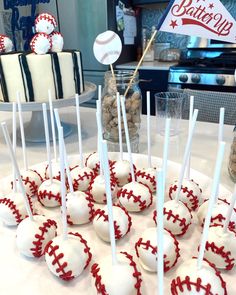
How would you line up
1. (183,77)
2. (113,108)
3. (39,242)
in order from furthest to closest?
(183,77), (113,108), (39,242)

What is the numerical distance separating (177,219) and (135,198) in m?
0.09

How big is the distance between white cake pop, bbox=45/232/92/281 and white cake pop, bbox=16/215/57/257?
29 mm

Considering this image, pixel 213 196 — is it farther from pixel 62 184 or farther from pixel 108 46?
pixel 108 46

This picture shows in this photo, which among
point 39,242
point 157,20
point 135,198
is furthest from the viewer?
point 157,20

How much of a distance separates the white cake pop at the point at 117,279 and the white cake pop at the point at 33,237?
10 centimetres

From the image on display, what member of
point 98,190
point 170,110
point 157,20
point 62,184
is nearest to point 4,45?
point 170,110

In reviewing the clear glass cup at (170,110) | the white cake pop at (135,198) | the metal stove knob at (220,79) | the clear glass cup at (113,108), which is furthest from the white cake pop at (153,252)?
the metal stove knob at (220,79)

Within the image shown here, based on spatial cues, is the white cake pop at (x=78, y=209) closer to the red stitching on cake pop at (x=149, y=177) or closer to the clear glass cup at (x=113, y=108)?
the red stitching on cake pop at (x=149, y=177)

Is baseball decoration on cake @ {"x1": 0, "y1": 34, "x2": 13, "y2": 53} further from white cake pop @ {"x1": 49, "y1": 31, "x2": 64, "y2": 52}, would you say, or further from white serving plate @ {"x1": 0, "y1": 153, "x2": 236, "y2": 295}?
white serving plate @ {"x1": 0, "y1": 153, "x2": 236, "y2": 295}

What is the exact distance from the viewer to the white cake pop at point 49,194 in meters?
0.58

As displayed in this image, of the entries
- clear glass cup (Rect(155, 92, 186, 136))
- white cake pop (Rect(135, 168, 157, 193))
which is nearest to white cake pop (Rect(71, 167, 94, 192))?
white cake pop (Rect(135, 168, 157, 193))

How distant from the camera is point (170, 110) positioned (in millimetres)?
981

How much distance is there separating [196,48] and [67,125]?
157cm

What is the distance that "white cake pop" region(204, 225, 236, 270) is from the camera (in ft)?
1.38
